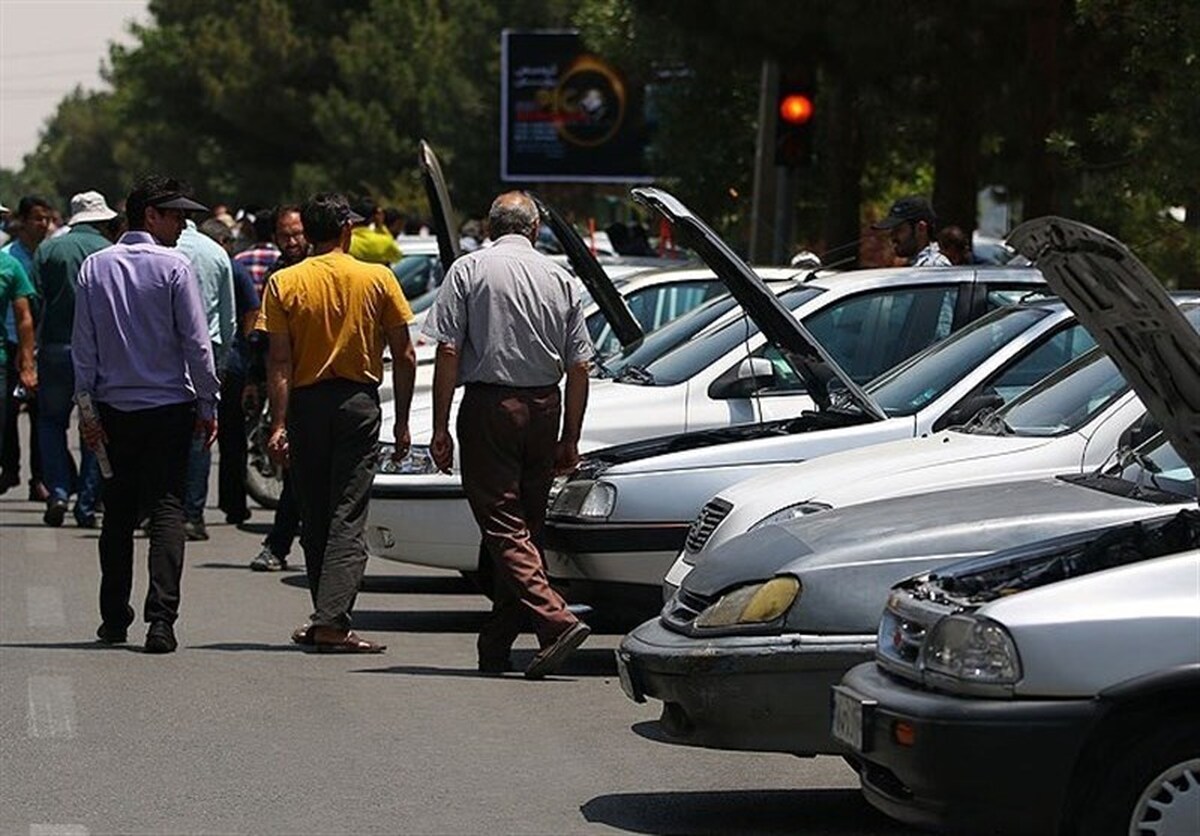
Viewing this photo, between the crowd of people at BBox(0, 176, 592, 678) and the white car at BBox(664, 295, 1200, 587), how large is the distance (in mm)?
959

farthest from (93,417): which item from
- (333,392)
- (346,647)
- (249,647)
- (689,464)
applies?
(689,464)

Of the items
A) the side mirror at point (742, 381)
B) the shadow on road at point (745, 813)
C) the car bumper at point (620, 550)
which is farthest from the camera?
the side mirror at point (742, 381)

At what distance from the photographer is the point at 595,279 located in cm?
1312

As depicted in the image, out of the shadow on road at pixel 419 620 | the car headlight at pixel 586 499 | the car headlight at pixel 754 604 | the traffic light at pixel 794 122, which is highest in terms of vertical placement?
the traffic light at pixel 794 122

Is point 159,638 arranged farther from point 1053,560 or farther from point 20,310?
point 20,310

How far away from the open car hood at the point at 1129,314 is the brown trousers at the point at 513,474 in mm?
3544

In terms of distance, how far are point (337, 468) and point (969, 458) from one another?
2.90 m

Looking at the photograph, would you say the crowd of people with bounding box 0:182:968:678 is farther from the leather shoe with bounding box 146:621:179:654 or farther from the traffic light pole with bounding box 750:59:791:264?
the traffic light pole with bounding box 750:59:791:264

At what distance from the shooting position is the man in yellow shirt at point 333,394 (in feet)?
35.9

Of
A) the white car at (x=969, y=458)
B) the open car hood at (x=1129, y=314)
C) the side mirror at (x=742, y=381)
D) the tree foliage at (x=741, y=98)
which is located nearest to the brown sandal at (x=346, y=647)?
the side mirror at (x=742, y=381)

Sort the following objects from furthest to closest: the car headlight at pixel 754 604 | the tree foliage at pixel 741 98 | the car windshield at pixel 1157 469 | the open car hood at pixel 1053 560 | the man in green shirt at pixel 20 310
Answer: the tree foliage at pixel 741 98, the man in green shirt at pixel 20 310, the car windshield at pixel 1157 469, the car headlight at pixel 754 604, the open car hood at pixel 1053 560

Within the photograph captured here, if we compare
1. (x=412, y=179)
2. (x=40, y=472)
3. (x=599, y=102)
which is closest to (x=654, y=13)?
(x=40, y=472)

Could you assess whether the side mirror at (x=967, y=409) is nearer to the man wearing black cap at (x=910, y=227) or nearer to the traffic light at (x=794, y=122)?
the man wearing black cap at (x=910, y=227)

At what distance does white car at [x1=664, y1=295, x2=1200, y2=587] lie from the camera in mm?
9000
